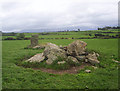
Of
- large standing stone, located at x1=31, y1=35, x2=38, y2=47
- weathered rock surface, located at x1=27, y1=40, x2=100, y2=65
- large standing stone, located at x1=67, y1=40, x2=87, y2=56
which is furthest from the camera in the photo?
large standing stone, located at x1=31, y1=35, x2=38, y2=47

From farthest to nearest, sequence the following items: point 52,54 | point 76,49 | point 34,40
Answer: point 34,40 → point 76,49 → point 52,54

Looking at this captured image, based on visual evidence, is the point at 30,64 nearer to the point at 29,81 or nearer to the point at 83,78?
the point at 29,81

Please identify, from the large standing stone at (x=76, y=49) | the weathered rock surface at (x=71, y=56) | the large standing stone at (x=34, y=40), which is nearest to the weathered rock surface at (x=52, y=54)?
the weathered rock surface at (x=71, y=56)

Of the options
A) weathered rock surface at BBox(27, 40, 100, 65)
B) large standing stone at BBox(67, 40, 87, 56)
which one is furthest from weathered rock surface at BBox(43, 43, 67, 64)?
large standing stone at BBox(67, 40, 87, 56)

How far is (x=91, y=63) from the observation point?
12.8m

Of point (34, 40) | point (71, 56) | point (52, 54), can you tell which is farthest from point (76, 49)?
point (34, 40)

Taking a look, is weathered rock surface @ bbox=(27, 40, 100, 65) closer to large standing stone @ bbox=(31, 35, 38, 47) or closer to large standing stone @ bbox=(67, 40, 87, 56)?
large standing stone @ bbox=(67, 40, 87, 56)

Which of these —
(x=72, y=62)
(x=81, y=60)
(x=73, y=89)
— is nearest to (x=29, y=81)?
(x=73, y=89)

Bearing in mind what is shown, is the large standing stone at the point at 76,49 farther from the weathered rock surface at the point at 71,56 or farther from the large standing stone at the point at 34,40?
the large standing stone at the point at 34,40

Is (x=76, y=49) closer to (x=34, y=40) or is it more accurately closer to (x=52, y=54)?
(x=52, y=54)

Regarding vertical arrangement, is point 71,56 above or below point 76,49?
below

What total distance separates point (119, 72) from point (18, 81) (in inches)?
333

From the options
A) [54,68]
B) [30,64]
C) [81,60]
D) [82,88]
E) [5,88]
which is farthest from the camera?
[81,60]

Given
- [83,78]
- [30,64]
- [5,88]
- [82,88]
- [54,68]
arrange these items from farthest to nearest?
1. [30,64]
2. [54,68]
3. [83,78]
4. [82,88]
5. [5,88]
